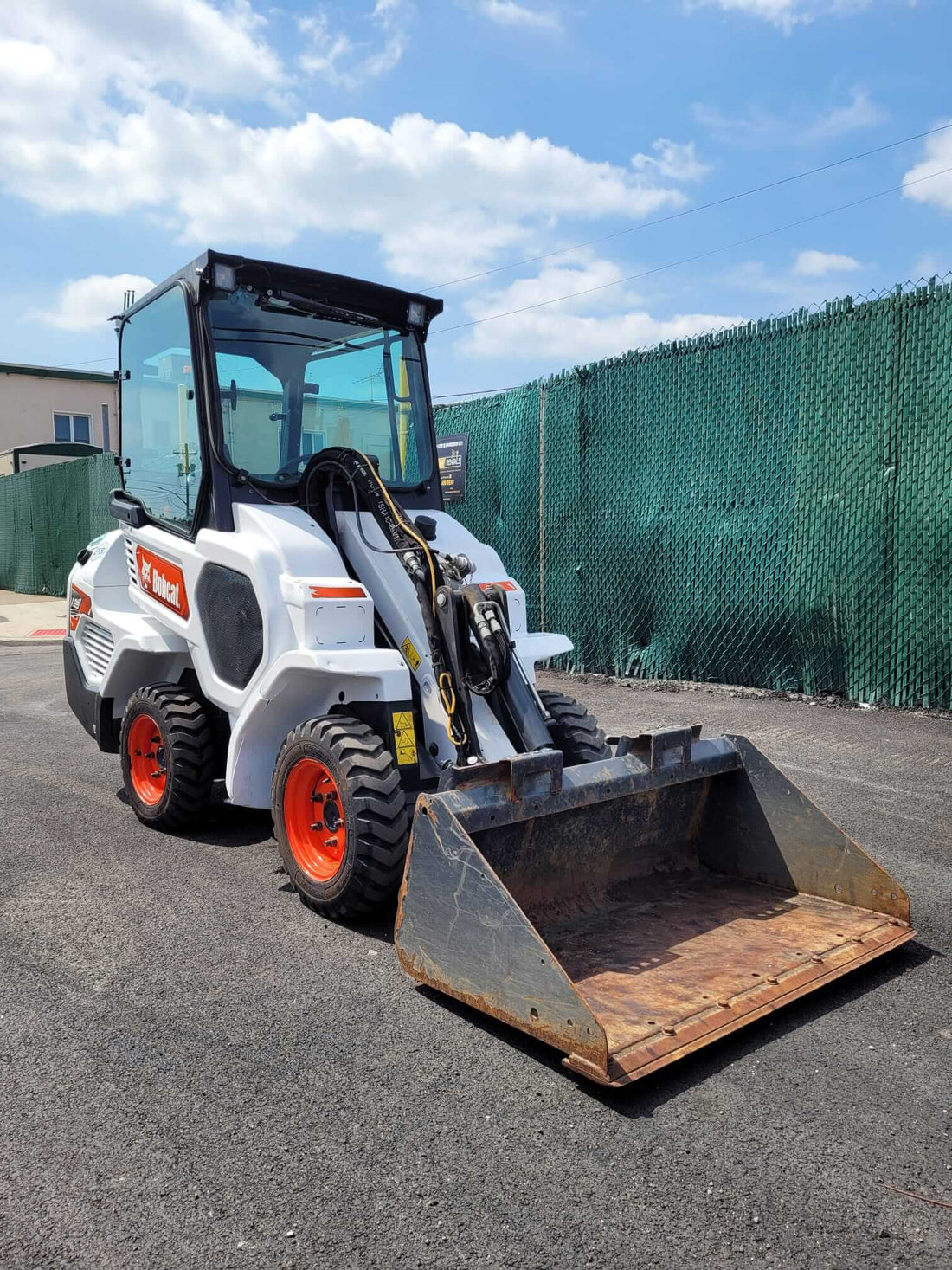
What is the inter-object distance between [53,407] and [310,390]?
92.0ft

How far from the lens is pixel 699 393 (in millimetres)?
9445

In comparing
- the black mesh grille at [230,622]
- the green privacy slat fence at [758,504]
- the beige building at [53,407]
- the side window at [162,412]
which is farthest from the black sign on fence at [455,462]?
the beige building at [53,407]

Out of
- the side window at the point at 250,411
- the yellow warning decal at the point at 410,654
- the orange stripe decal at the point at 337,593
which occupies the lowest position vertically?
the yellow warning decal at the point at 410,654

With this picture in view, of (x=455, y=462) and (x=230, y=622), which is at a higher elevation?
(x=455, y=462)

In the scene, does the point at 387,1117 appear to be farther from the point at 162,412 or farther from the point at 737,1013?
the point at 162,412

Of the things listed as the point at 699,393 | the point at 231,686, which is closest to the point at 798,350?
the point at 699,393

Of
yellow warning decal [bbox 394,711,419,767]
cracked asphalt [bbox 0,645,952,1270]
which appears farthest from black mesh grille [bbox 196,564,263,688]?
cracked asphalt [bbox 0,645,952,1270]

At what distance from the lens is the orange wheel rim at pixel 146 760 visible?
5.74 meters

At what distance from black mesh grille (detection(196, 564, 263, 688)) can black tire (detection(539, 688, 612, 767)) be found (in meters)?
1.38

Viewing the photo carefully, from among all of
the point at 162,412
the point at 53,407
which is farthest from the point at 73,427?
the point at 162,412

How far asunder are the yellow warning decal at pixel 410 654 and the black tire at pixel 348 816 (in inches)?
17.8

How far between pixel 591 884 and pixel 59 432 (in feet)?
99.4

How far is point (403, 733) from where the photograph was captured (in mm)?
4410

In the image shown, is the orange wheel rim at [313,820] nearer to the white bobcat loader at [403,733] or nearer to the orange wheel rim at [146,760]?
the white bobcat loader at [403,733]
